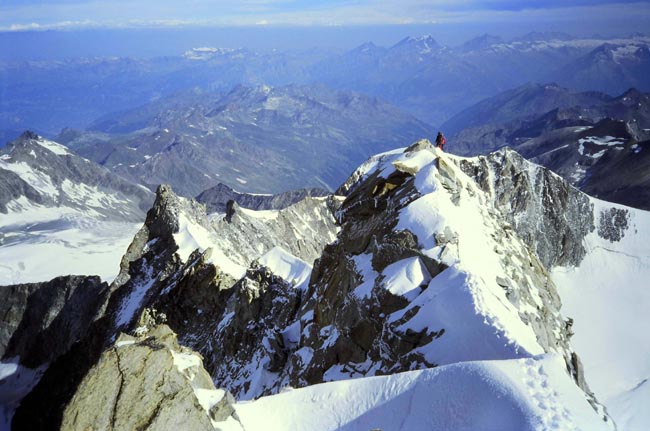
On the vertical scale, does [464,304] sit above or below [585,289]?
above

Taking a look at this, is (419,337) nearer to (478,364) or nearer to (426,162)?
(478,364)

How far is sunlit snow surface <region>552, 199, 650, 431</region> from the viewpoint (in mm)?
48688

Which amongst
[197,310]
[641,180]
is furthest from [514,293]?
[641,180]

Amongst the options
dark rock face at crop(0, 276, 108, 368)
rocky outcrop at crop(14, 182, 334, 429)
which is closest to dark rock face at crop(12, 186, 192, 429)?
rocky outcrop at crop(14, 182, 334, 429)

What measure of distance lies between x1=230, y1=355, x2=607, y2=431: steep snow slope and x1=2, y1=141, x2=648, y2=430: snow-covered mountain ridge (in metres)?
0.06

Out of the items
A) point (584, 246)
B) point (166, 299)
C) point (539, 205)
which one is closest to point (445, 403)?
point (166, 299)

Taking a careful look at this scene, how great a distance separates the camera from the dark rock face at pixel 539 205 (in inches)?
3056

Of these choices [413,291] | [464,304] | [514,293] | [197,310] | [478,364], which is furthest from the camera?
[197,310]

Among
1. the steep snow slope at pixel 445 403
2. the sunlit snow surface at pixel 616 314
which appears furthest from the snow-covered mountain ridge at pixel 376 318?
the sunlit snow surface at pixel 616 314

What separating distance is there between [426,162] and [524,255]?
10.7 metres

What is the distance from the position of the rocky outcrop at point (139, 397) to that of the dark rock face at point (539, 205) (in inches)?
2650

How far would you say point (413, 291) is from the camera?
28.1m

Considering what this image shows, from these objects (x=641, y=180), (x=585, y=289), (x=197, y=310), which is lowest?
(x=641, y=180)

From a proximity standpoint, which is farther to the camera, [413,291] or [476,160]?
[476,160]
